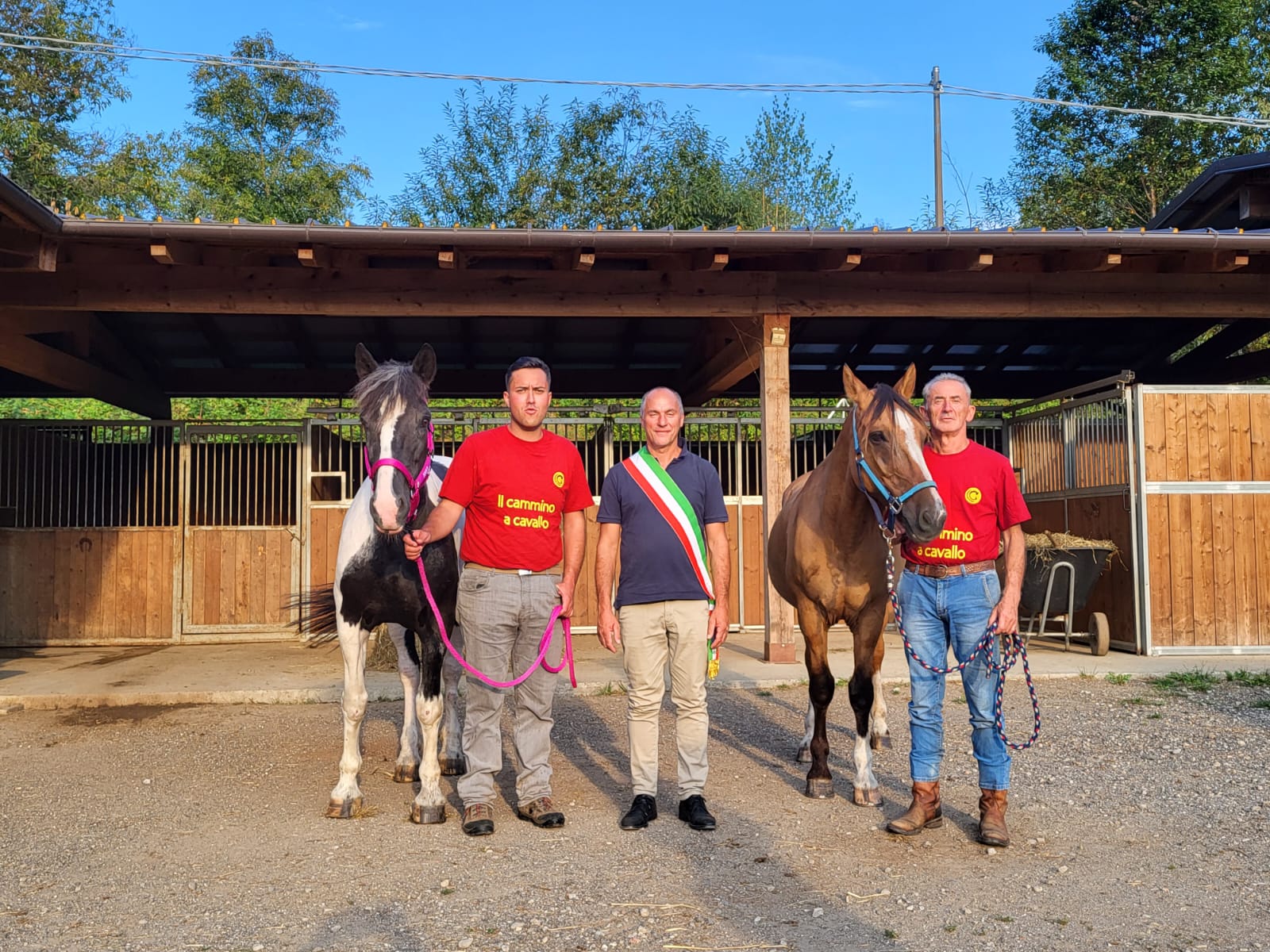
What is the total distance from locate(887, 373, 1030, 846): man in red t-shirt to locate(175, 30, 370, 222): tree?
2362 centimetres

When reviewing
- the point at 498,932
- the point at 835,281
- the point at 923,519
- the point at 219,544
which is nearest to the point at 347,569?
the point at 498,932

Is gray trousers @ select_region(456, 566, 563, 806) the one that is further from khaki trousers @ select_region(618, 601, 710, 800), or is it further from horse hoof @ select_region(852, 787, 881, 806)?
horse hoof @ select_region(852, 787, 881, 806)

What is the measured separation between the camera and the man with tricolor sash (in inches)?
167

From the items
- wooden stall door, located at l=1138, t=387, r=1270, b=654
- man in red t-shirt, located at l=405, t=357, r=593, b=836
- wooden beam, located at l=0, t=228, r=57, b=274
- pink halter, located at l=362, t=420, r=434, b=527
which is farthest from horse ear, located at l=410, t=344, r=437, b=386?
wooden stall door, located at l=1138, t=387, r=1270, b=654

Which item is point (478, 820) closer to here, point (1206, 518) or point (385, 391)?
point (385, 391)

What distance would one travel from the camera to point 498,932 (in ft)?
10.1

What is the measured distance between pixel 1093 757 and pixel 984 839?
1.80 meters

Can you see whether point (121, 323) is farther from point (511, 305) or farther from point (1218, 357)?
point (1218, 357)

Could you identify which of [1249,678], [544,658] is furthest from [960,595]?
[1249,678]

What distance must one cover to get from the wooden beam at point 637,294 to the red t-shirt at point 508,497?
4.03 metres

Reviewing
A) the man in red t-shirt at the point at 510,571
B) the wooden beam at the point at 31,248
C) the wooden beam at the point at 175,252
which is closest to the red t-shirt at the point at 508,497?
the man in red t-shirt at the point at 510,571

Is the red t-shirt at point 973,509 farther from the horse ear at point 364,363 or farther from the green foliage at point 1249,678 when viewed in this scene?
the green foliage at point 1249,678

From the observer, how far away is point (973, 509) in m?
4.05

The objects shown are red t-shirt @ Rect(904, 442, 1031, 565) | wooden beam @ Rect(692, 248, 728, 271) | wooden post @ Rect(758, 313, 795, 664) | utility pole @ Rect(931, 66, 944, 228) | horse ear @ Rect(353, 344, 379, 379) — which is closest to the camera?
red t-shirt @ Rect(904, 442, 1031, 565)
